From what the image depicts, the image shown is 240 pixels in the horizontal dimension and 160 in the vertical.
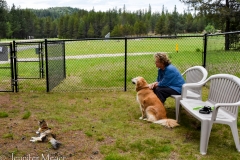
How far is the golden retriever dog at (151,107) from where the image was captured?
5.27 m

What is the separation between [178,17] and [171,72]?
86.8 meters

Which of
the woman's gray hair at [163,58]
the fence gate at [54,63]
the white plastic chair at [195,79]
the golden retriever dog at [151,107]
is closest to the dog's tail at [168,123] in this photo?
the golden retriever dog at [151,107]

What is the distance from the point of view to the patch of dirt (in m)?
4.00

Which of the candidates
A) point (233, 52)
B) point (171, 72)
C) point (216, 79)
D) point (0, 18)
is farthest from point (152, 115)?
point (0, 18)

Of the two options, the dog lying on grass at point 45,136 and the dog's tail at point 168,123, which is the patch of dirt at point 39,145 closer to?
the dog lying on grass at point 45,136

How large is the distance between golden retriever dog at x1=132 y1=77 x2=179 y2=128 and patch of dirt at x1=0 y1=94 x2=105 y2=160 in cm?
120

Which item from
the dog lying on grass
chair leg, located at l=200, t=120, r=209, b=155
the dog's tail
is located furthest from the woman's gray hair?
the dog lying on grass

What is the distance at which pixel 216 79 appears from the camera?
4867mm

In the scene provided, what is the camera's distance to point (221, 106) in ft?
12.9

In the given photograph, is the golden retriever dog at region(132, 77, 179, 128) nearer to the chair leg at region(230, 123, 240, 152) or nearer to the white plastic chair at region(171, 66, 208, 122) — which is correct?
the white plastic chair at region(171, 66, 208, 122)

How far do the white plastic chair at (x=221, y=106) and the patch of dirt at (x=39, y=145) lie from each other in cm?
151

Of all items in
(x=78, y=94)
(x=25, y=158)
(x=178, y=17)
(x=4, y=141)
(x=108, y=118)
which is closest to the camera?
(x=25, y=158)

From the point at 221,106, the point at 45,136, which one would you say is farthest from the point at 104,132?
the point at 221,106

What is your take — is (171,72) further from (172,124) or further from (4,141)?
(4,141)
